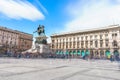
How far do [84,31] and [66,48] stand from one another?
14.2 metres

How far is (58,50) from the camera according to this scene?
A: 71.8 metres

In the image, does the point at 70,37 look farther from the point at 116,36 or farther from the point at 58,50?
the point at 116,36

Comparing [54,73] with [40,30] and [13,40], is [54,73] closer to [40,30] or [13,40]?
[40,30]

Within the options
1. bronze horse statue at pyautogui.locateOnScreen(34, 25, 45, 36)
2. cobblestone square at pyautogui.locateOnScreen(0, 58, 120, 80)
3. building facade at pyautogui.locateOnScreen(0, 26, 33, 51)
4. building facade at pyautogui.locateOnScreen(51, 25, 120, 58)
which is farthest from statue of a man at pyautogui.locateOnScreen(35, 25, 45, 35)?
building facade at pyautogui.locateOnScreen(0, 26, 33, 51)

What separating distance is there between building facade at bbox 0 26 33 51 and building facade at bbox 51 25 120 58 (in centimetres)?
1722

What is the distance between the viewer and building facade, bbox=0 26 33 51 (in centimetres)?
6206

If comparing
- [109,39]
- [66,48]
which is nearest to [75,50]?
[66,48]

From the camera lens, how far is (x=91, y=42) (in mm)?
60812

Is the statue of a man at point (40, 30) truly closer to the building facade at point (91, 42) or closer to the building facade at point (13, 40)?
the building facade at point (91, 42)

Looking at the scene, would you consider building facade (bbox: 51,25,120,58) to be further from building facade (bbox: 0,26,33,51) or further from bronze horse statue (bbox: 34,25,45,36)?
bronze horse statue (bbox: 34,25,45,36)

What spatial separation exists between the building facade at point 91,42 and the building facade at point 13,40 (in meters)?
17.2

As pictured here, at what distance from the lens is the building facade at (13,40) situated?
204 feet

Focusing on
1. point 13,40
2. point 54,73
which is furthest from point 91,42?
point 54,73

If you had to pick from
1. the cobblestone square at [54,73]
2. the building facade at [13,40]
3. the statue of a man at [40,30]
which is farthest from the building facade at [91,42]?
the cobblestone square at [54,73]
